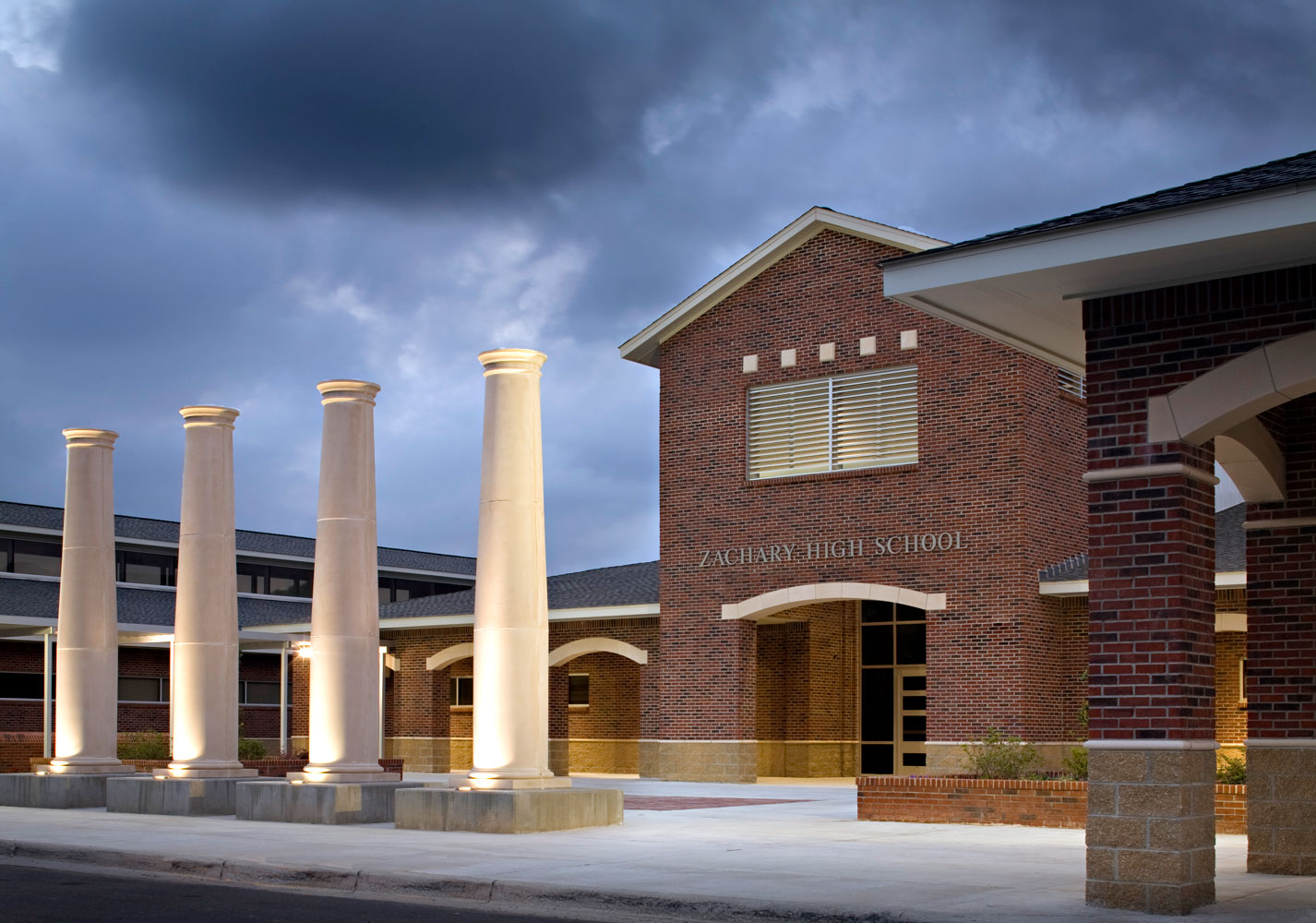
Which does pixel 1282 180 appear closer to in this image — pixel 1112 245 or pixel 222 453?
pixel 1112 245

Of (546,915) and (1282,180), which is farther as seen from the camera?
(546,915)

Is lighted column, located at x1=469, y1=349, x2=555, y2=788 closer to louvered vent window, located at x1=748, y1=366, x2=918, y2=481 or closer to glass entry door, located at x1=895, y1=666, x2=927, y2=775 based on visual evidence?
louvered vent window, located at x1=748, y1=366, x2=918, y2=481

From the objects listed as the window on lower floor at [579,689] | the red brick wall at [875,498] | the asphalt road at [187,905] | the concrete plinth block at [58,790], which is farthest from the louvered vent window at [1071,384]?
the asphalt road at [187,905]

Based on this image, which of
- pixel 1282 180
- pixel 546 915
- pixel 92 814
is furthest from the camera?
pixel 92 814

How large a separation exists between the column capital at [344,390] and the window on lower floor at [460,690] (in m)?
20.0

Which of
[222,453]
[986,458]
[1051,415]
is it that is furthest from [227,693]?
[1051,415]

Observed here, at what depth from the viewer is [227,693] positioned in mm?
22703

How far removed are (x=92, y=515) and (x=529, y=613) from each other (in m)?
9.43

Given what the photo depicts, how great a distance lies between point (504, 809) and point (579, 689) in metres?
22.4

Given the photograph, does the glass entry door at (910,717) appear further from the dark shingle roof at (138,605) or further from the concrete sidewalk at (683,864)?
the dark shingle roof at (138,605)

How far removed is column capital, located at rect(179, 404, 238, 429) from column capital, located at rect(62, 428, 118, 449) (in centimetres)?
206

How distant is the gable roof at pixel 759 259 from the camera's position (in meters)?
30.2

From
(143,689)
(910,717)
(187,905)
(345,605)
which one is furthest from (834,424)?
(143,689)

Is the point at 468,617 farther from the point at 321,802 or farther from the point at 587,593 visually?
the point at 321,802
